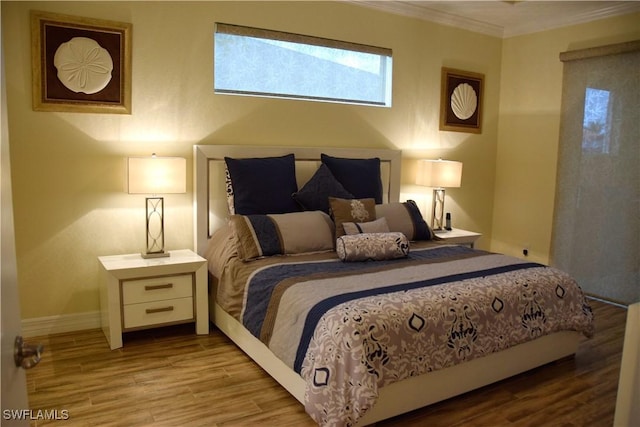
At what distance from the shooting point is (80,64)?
10.9 feet

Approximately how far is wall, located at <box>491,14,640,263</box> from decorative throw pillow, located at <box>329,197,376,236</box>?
7.32 feet

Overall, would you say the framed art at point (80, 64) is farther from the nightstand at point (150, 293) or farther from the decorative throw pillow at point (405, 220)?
the decorative throw pillow at point (405, 220)

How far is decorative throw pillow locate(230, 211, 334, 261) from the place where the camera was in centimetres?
323

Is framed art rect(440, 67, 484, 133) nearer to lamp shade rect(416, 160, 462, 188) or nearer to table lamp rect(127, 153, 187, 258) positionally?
lamp shade rect(416, 160, 462, 188)

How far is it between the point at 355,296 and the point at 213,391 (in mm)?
914

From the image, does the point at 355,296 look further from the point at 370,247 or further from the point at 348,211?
the point at 348,211

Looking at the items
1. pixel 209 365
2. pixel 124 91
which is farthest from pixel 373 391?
pixel 124 91

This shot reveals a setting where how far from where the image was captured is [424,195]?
4992 mm

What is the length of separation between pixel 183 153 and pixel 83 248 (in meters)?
0.93

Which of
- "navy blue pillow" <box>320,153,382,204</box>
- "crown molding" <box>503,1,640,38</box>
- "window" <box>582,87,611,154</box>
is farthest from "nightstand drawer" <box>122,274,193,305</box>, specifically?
"crown molding" <box>503,1,640,38</box>

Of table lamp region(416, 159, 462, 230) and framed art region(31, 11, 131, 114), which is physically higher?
framed art region(31, 11, 131, 114)

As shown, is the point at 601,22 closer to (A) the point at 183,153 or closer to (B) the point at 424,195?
(B) the point at 424,195

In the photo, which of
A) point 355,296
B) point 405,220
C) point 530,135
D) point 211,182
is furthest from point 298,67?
point 530,135

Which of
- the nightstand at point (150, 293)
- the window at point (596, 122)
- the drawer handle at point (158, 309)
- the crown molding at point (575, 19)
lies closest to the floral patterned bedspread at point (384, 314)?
the nightstand at point (150, 293)
